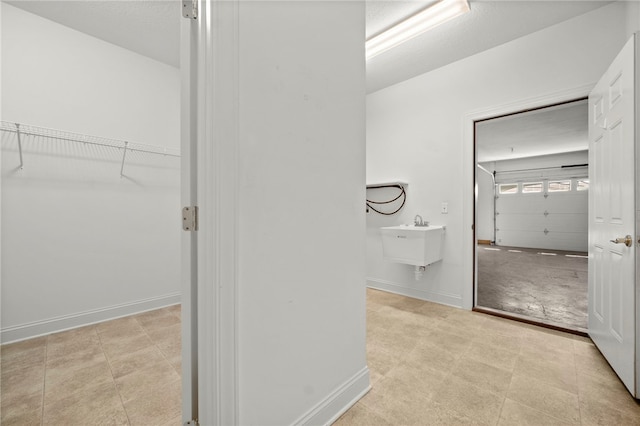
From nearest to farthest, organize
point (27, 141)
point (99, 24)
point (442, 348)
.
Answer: point (442, 348)
point (27, 141)
point (99, 24)

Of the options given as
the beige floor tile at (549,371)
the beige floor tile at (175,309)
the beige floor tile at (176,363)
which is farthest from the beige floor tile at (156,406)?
the beige floor tile at (549,371)

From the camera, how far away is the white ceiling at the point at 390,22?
2.12 metres

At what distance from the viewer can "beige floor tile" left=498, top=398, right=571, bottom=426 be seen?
4.20ft

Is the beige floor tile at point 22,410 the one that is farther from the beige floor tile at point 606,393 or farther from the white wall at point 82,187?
the beige floor tile at point 606,393

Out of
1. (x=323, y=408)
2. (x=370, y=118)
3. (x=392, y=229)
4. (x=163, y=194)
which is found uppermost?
(x=370, y=118)

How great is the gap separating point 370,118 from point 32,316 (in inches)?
162

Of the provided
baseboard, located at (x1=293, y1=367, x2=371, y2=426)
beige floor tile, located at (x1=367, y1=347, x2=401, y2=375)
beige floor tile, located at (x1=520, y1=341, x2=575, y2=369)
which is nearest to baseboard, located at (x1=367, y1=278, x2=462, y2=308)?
beige floor tile, located at (x1=520, y1=341, x2=575, y2=369)

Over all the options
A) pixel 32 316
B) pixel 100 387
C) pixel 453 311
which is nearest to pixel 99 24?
pixel 32 316

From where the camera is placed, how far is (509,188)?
804 cm

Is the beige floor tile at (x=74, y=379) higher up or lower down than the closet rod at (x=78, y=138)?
lower down

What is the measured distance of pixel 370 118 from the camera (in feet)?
12.1

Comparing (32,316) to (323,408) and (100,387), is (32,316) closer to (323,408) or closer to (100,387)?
(100,387)

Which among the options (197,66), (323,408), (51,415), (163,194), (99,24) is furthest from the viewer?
(163,194)

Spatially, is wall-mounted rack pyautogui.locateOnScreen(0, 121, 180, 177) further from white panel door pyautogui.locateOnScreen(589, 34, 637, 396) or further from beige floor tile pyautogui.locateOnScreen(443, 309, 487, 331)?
white panel door pyautogui.locateOnScreen(589, 34, 637, 396)
